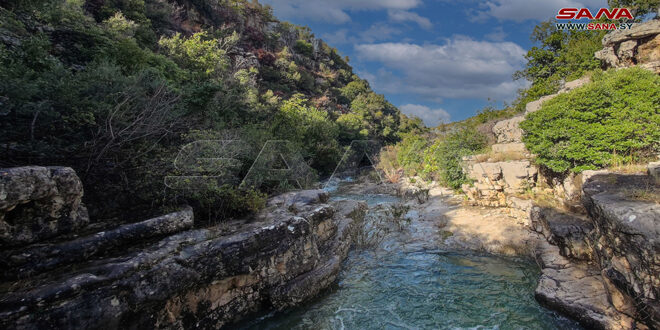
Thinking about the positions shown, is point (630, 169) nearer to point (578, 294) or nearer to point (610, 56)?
point (578, 294)

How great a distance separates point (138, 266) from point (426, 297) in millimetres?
5197

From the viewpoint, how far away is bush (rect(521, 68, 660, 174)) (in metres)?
7.92

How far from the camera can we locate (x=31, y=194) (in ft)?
11.3

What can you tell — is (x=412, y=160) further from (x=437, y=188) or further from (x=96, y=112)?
(x=96, y=112)

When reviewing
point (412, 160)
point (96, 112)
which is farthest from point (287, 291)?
point (412, 160)

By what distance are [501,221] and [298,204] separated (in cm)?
671

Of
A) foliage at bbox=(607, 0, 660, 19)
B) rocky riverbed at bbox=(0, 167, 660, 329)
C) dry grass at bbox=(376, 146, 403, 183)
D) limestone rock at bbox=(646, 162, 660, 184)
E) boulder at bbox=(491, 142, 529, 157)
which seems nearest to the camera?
rocky riverbed at bbox=(0, 167, 660, 329)

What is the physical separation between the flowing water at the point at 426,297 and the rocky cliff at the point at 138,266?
0.51 meters

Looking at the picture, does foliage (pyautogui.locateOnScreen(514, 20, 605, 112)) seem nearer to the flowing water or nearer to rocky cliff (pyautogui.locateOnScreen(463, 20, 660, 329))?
rocky cliff (pyautogui.locateOnScreen(463, 20, 660, 329))

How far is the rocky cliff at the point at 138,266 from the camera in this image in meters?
3.18

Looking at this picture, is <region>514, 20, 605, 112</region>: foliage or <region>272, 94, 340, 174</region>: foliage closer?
<region>514, 20, 605, 112</region>: foliage

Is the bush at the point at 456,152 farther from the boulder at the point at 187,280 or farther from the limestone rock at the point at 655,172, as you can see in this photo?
the boulder at the point at 187,280

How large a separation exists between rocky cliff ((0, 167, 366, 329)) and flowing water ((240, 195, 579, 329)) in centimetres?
51

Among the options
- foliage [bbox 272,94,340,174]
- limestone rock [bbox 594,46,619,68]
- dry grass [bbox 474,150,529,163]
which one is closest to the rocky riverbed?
dry grass [bbox 474,150,529,163]
